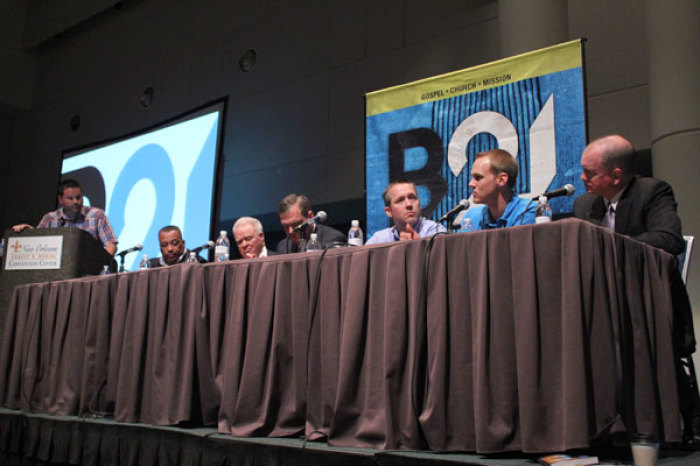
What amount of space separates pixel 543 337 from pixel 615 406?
9.8 inches

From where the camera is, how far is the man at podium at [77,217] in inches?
172

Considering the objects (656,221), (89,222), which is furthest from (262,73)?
(656,221)

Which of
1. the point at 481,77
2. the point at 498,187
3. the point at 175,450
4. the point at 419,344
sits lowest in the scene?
the point at 175,450

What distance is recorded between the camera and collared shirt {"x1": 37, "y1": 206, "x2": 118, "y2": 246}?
4496 millimetres

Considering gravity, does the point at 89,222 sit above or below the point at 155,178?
below

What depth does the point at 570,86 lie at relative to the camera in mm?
3596

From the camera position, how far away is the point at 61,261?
399 cm

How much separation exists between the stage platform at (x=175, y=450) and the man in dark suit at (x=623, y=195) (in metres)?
0.84

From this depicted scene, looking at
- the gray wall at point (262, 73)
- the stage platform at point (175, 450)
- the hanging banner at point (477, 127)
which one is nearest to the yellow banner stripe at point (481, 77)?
the hanging banner at point (477, 127)

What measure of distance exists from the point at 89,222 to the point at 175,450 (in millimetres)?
2346

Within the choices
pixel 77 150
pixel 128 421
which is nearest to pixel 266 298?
pixel 128 421

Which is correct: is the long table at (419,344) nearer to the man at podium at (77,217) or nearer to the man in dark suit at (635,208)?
the man in dark suit at (635,208)

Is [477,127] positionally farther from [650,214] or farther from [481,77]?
[650,214]

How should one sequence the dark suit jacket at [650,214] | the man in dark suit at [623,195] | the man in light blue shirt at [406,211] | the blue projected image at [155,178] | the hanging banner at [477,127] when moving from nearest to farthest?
the dark suit jacket at [650,214] → the man in dark suit at [623,195] → the man in light blue shirt at [406,211] → the hanging banner at [477,127] → the blue projected image at [155,178]
